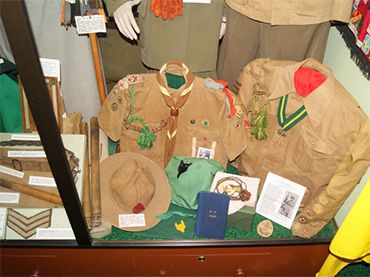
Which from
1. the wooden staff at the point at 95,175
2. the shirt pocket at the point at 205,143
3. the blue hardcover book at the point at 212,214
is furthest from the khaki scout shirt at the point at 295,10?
the wooden staff at the point at 95,175

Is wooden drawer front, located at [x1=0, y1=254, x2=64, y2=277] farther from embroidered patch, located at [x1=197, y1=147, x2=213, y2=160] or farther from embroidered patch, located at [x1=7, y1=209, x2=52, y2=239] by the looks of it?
embroidered patch, located at [x1=197, y1=147, x2=213, y2=160]

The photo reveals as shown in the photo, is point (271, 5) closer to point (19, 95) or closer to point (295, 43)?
point (295, 43)

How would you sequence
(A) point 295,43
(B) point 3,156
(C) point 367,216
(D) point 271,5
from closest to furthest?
(C) point 367,216 → (B) point 3,156 → (D) point 271,5 → (A) point 295,43

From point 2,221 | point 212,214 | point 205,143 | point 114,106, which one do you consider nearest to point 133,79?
point 114,106

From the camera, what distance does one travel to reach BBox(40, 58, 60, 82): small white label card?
1.89m

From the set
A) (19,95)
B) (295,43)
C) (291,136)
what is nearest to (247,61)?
(295,43)

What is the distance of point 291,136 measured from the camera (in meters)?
1.94

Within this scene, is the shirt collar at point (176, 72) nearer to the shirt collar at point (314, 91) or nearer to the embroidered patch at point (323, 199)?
the shirt collar at point (314, 91)

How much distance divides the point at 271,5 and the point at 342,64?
1.64ft

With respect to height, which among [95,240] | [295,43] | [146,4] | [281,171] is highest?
[146,4]

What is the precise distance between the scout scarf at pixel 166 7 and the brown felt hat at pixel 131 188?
73cm

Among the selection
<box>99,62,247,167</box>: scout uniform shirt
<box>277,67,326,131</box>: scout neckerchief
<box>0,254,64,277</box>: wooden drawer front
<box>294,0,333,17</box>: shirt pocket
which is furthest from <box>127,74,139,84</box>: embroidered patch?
<box>0,254,64,277</box>: wooden drawer front

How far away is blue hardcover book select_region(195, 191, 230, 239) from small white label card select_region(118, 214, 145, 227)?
0.90ft

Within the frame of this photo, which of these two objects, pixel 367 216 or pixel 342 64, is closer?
pixel 367 216
